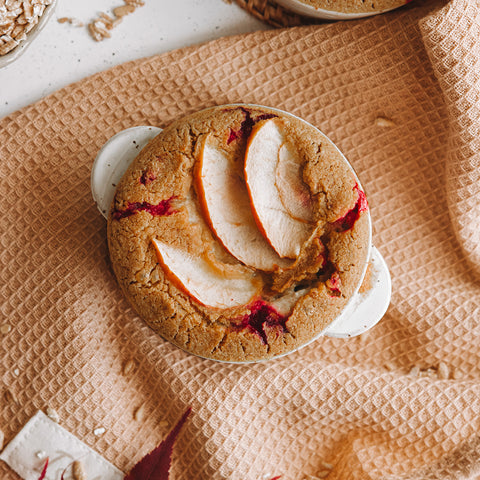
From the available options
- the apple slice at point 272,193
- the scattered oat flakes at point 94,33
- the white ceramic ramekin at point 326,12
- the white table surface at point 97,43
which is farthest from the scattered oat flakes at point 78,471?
the white ceramic ramekin at point 326,12

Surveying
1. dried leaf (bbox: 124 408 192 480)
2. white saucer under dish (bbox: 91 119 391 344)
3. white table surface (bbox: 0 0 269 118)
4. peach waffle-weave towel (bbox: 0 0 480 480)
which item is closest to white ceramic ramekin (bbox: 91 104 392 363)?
white saucer under dish (bbox: 91 119 391 344)

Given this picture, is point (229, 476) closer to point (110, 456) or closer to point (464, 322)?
point (110, 456)

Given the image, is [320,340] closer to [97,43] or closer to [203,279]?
[203,279]

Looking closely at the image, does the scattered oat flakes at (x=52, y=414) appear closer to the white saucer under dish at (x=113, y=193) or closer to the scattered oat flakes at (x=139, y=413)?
the scattered oat flakes at (x=139, y=413)

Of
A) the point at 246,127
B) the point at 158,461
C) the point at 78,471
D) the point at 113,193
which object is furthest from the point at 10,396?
the point at 246,127

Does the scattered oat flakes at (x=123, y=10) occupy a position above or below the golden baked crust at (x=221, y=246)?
above

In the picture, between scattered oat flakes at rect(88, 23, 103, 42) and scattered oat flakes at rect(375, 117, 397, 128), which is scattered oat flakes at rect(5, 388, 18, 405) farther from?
scattered oat flakes at rect(375, 117, 397, 128)

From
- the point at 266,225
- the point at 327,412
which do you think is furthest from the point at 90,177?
the point at 327,412
